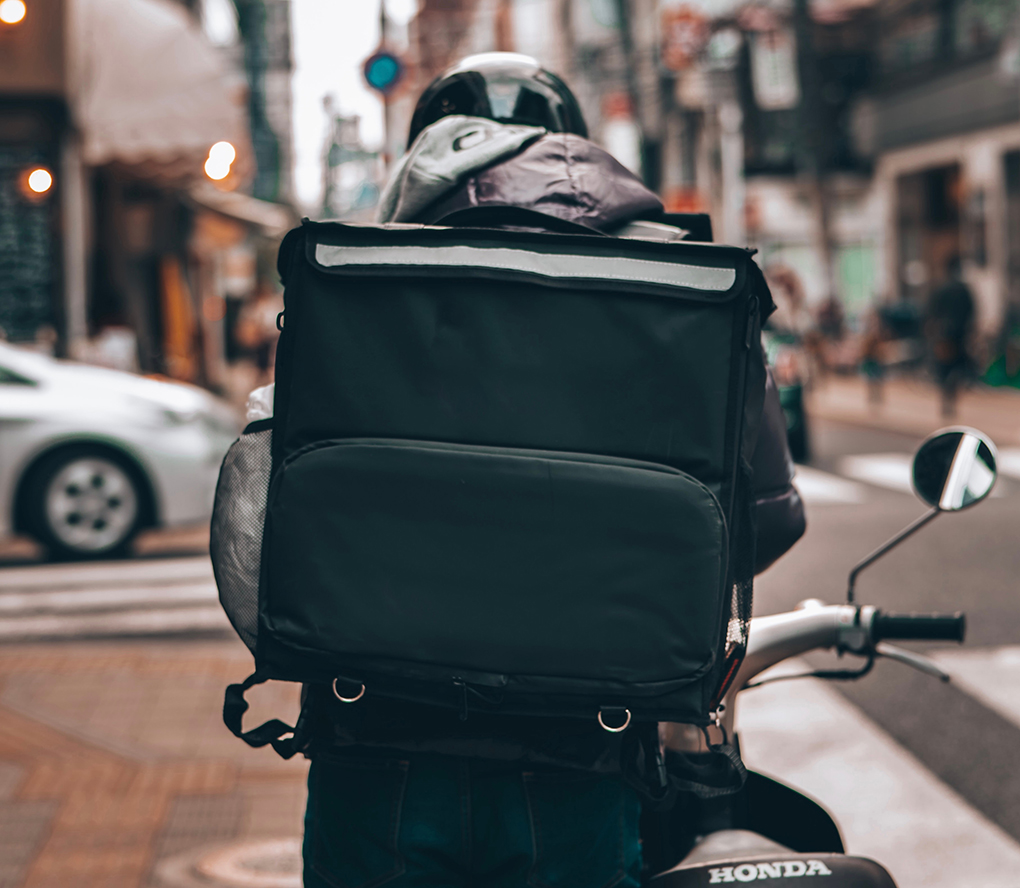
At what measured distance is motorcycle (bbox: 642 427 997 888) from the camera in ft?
5.91

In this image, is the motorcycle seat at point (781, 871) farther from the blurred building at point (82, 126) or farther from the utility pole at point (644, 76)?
the utility pole at point (644, 76)

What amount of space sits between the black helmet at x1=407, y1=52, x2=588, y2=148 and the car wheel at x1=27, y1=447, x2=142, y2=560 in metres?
7.09

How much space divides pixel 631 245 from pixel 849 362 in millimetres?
28012

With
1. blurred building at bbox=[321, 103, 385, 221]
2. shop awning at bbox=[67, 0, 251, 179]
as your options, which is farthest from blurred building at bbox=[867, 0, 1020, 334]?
shop awning at bbox=[67, 0, 251, 179]

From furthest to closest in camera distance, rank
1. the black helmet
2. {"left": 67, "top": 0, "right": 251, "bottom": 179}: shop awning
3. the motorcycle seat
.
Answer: {"left": 67, "top": 0, "right": 251, "bottom": 179}: shop awning → the black helmet → the motorcycle seat

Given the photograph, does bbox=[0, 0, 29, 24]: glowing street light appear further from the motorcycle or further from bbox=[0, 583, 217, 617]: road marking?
bbox=[0, 583, 217, 617]: road marking

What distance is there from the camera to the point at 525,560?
154 cm

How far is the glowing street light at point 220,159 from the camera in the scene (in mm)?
2453

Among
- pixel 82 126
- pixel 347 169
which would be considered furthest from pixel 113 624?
pixel 347 169

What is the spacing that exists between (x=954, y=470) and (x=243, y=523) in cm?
108

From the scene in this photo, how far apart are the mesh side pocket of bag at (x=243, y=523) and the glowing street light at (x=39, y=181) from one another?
1549mm

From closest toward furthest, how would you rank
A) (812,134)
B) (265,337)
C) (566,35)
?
(265,337) < (812,134) < (566,35)

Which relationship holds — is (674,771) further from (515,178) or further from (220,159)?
(220,159)

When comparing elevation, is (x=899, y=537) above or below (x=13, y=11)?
below
